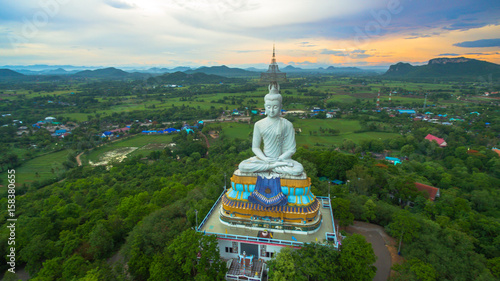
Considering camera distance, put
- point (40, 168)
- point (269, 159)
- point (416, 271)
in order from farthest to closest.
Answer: point (40, 168) → point (269, 159) → point (416, 271)

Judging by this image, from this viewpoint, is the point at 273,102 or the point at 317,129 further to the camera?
the point at 317,129

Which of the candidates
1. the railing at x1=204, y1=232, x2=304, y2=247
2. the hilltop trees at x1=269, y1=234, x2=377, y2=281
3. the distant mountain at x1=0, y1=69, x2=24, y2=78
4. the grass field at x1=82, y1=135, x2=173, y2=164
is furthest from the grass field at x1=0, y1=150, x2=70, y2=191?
the distant mountain at x1=0, y1=69, x2=24, y2=78

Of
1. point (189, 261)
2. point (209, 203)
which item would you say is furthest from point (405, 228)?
point (189, 261)

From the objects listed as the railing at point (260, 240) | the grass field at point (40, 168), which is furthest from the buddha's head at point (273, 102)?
the grass field at point (40, 168)

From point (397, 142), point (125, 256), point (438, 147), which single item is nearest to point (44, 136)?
point (125, 256)

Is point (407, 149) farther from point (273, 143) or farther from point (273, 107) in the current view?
point (273, 107)

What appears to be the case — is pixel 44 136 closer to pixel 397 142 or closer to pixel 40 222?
pixel 40 222

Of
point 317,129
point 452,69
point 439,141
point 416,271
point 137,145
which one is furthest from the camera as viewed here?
point 452,69
